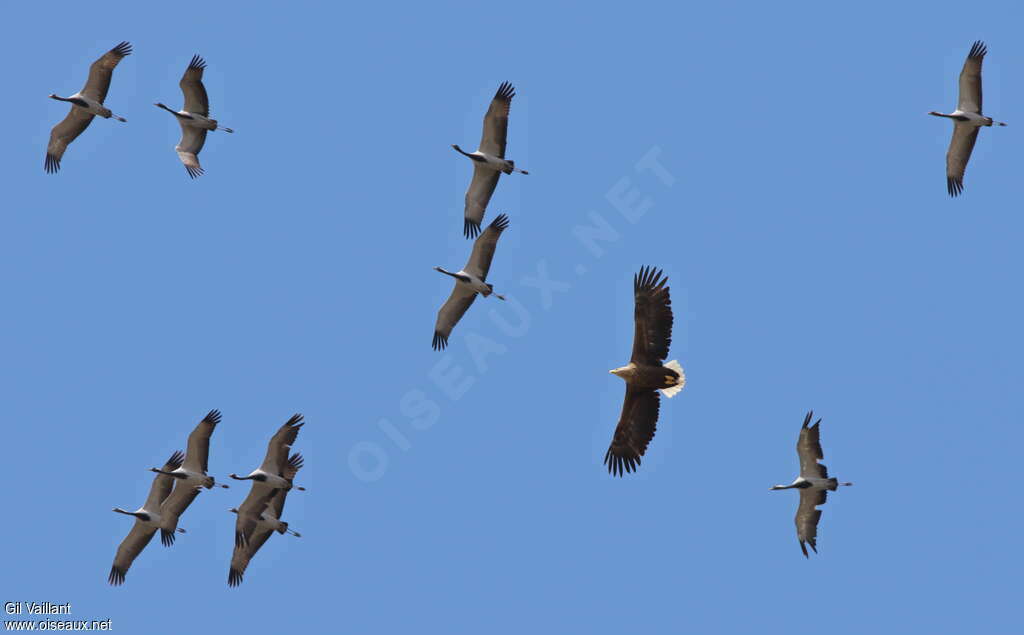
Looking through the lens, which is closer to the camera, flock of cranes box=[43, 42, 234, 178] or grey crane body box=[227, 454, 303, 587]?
grey crane body box=[227, 454, 303, 587]

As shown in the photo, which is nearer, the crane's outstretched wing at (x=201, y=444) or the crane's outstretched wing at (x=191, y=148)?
the crane's outstretched wing at (x=201, y=444)

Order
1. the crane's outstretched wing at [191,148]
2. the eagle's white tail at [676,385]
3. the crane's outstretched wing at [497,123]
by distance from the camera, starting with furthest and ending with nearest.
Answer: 1. the crane's outstretched wing at [191,148]
2. the crane's outstretched wing at [497,123]
3. the eagle's white tail at [676,385]

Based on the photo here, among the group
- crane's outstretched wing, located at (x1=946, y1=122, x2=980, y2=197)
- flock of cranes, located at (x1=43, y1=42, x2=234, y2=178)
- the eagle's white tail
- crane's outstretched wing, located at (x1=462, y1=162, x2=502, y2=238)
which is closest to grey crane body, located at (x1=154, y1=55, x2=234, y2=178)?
flock of cranes, located at (x1=43, y1=42, x2=234, y2=178)

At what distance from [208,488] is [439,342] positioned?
221 inches

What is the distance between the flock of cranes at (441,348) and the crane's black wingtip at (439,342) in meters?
0.02

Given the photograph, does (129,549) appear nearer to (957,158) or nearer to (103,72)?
(103,72)

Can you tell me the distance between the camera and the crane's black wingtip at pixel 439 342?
111 ft

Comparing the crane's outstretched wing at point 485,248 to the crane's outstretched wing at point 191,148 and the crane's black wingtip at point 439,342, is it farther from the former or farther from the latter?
the crane's outstretched wing at point 191,148

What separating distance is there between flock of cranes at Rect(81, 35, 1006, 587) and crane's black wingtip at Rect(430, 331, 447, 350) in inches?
0.8

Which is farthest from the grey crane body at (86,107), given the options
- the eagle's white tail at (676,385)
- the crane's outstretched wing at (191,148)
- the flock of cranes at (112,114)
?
the eagle's white tail at (676,385)

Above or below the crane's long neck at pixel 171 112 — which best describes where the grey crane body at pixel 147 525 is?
below

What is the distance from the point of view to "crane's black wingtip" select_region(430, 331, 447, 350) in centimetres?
3387

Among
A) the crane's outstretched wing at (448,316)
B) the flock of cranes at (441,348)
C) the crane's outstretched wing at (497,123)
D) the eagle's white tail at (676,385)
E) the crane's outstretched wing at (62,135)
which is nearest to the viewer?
the eagle's white tail at (676,385)

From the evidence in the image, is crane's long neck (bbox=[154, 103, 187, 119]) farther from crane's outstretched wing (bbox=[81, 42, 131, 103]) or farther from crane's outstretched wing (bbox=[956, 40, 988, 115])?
crane's outstretched wing (bbox=[956, 40, 988, 115])
